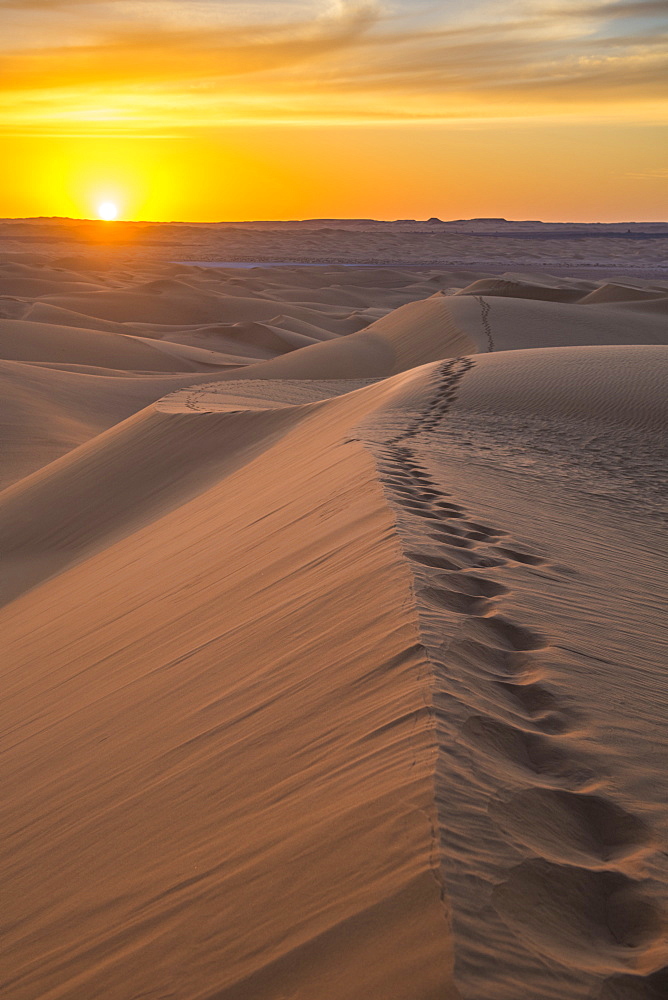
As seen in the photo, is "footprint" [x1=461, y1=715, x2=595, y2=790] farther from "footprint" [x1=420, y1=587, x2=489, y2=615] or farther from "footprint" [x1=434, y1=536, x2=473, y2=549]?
"footprint" [x1=434, y1=536, x2=473, y2=549]

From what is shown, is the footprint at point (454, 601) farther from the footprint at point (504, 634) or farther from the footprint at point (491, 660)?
the footprint at point (491, 660)

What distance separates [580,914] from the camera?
57.4 inches

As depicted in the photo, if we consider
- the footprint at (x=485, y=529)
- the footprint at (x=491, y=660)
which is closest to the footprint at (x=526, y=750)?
the footprint at (x=491, y=660)

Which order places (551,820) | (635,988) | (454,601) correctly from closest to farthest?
(635,988)
(551,820)
(454,601)

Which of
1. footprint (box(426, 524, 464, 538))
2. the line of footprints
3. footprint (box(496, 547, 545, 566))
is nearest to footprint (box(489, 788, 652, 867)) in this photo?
the line of footprints

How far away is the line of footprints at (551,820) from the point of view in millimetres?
1391

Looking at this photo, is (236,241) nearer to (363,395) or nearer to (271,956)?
(363,395)

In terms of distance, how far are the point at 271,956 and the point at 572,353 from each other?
837cm

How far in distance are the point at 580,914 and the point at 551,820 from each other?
0.22 metres

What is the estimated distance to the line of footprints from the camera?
4.56ft

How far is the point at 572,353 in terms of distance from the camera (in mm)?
9188

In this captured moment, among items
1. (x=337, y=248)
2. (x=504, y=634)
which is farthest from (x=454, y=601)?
(x=337, y=248)

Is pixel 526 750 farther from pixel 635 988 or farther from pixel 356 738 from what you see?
pixel 635 988

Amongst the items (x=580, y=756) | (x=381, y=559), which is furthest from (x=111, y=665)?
(x=580, y=756)
